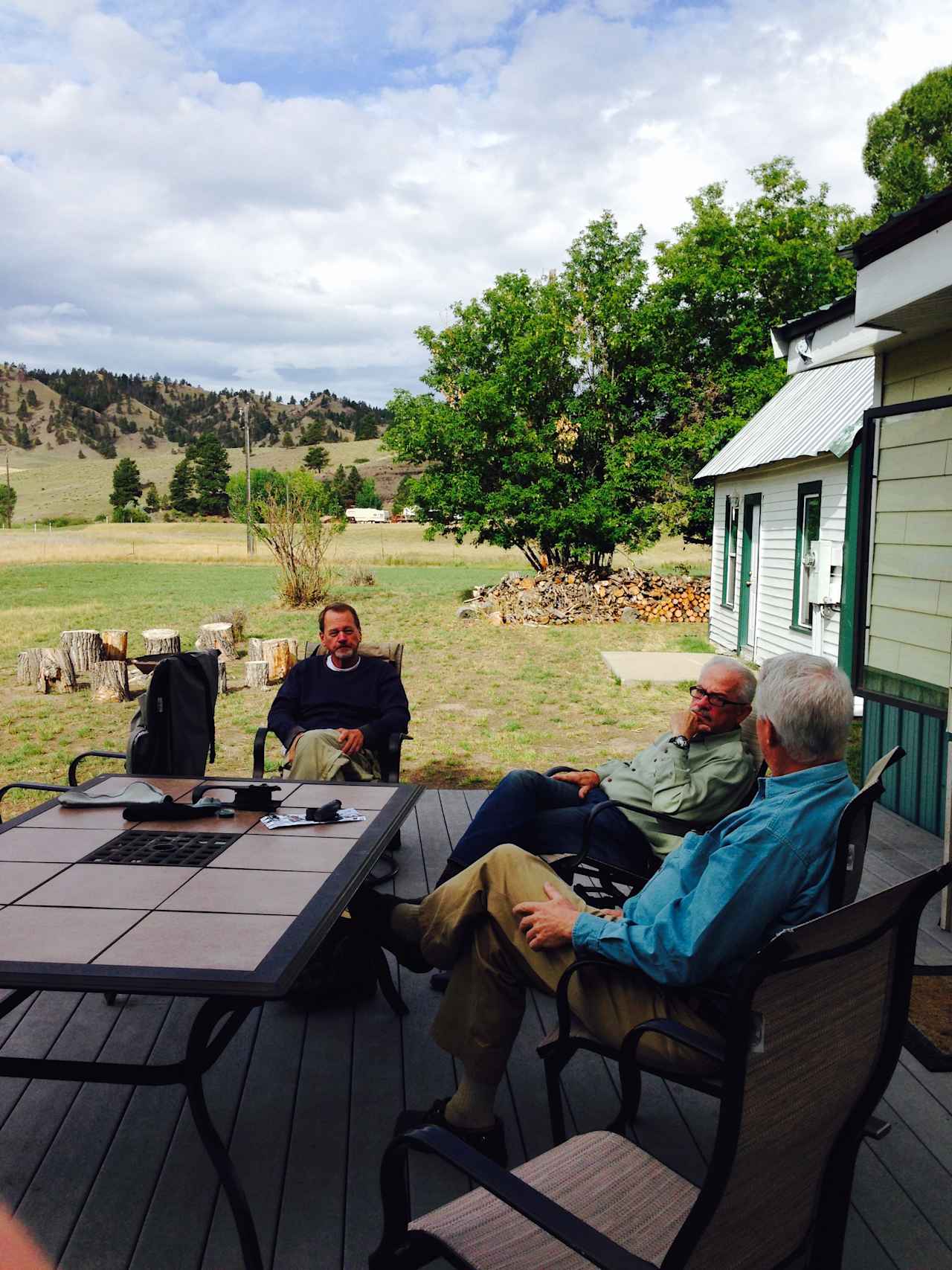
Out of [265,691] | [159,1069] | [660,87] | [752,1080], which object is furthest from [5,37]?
[660,87]

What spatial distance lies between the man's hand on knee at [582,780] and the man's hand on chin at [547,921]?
54.6 inches

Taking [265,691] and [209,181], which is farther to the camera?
[209,181]

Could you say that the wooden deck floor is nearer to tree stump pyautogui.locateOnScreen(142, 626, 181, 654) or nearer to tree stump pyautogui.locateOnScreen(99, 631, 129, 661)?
tree stump pyautogui.locateOnScreen(142, 626, 181, 654)

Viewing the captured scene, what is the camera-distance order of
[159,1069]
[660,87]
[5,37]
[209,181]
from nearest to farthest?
1. [159,1069]
2. [5,37]
3. [660,87]
4. [209,181]

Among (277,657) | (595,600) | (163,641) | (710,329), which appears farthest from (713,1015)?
(710,329)

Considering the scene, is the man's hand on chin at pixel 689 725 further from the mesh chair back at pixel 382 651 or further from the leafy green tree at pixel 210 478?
the leafy green tree at pixel 210 478

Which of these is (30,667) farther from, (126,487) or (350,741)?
Answer: (126,487)

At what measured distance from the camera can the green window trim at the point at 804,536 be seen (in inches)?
413

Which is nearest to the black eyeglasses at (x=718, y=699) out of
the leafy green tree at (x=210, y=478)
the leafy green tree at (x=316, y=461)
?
the leafy green tree at (x=210, y=478)

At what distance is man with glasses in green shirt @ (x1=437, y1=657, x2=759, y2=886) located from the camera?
9.82ft

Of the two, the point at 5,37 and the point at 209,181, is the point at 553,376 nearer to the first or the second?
the point at 209,181

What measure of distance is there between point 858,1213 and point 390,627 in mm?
13134

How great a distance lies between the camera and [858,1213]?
2.03 meters

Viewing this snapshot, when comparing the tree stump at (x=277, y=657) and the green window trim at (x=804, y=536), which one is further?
the green window trim at (x=804, y=536)
